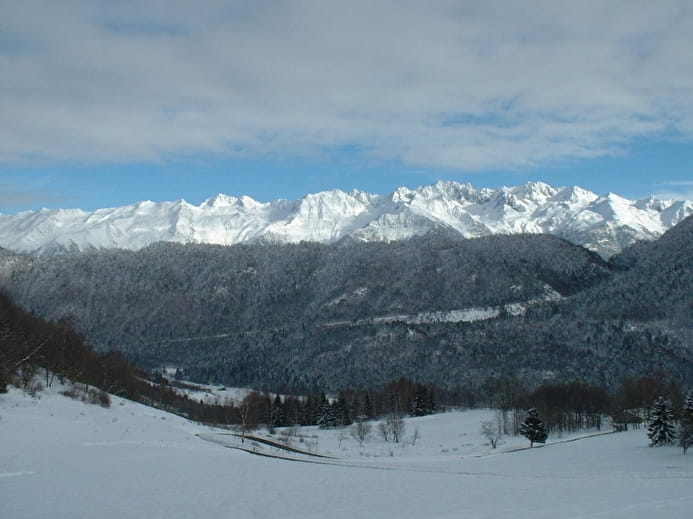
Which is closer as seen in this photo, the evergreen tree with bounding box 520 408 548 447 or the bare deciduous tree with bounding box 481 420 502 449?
the evergreen tree with bounding box 520 408 548 447

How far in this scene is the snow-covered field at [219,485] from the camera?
2270 cm

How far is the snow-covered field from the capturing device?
22703mm

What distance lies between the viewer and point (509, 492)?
28.8m

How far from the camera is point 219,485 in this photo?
94.4ft

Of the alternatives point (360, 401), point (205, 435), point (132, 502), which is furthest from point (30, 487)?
point (360, 401)

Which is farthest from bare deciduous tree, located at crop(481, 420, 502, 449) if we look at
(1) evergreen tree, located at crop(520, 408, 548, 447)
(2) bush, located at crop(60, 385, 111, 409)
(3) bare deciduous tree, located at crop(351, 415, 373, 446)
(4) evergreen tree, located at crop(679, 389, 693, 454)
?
(2) bush, located at crop(60, 385, 111, 409)

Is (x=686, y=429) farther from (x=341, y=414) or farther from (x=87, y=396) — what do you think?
(x=341, y=414)

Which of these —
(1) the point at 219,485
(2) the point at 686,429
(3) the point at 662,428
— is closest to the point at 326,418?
(3) the point at 662,428

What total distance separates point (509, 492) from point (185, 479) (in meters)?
15.9

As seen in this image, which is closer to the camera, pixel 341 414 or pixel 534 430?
pixel 534 430

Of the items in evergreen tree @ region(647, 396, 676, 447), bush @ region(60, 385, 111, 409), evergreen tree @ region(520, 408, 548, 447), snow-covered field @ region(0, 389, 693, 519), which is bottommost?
evergreen tree @ region(520, 408, 548, 447)

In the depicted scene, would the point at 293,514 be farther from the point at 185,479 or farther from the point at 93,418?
the point at 93,418

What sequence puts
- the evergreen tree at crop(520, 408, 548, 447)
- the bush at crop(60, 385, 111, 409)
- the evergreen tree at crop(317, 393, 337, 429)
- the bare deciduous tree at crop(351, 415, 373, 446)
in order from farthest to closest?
the evergreen tree at crop(317, 393, 337, 429) < the bare deciduous tree at crop(351, 415, 373, 446) < the evergreen tree at crop(520, 408, 548, 447) < the bush at crop(60, 385, 111, 409)

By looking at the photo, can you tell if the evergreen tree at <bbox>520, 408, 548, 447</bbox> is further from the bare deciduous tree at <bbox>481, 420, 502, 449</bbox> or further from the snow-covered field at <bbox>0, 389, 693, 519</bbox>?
the snow-covered field at <bbox>0, 389, 693, 519</bbox>
